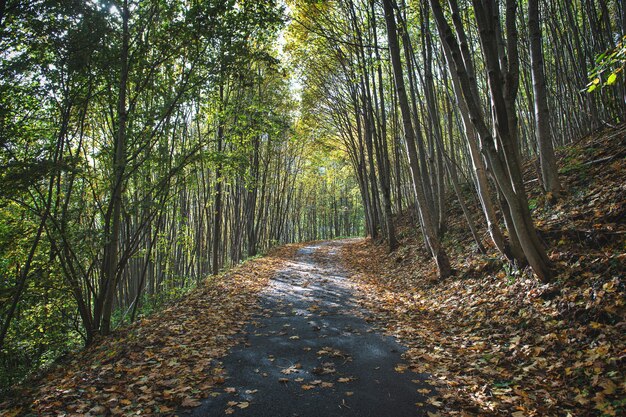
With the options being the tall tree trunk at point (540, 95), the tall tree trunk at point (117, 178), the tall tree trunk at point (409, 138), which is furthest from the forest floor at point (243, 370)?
the tall tree trunk at point (540, 95)

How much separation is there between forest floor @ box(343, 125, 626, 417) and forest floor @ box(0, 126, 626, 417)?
19 millimetres

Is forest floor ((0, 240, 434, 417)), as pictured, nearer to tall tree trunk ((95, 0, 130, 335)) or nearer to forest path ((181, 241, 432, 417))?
forest path ((181, 241, 432, 417))

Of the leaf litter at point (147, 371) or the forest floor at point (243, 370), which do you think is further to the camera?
the leaf litter at point (147, 371)

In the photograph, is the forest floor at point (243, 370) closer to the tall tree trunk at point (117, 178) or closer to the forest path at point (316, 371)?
the forest path at point (316, 371)

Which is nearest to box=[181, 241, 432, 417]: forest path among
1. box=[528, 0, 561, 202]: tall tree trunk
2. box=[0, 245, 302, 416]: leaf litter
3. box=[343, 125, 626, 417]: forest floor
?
box=[0, 245, 302, 416]: leaf litter

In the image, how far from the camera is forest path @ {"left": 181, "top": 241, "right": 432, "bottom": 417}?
3150mm

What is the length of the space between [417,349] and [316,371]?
146 centimetres

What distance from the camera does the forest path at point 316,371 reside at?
315 cm

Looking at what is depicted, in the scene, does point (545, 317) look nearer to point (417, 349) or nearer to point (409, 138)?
point (417, 349)

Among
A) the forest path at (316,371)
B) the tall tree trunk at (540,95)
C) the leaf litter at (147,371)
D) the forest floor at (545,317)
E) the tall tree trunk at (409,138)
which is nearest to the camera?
the forest floor at (545,317)

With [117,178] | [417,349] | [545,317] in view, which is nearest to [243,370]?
[417,349]

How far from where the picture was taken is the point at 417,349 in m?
4.48

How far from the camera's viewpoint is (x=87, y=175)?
636 centimetres

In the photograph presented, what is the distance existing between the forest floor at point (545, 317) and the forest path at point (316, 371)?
1.10 ft
